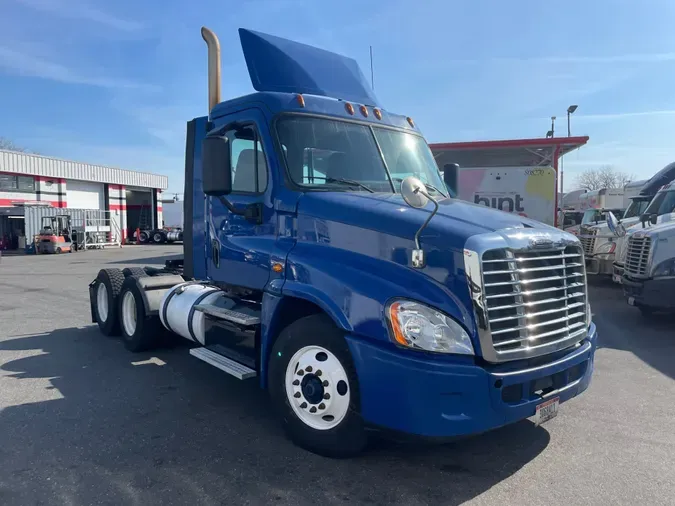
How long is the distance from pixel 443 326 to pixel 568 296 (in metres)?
1.18

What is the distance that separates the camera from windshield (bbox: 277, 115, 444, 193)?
4496mm

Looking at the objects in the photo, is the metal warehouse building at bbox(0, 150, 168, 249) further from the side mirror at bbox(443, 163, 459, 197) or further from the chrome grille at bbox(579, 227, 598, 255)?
the side mirror at bbox(443, 163, 459, 197)

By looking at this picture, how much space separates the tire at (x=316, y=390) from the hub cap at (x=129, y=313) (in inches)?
150

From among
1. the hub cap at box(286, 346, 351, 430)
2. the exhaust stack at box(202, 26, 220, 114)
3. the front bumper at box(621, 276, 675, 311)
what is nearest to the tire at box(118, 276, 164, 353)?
the exhaust stack at box(202, 26, 220, 114)

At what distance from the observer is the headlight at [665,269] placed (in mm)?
8539

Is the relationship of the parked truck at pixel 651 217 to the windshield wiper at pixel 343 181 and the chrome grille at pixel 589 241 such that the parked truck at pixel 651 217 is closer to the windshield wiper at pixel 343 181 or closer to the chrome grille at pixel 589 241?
the chrome grille at pixel 589 241

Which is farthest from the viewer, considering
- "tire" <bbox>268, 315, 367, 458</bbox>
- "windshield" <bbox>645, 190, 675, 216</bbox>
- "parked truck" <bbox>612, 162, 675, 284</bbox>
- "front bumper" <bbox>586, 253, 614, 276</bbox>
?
"front bumper" <bbox>586, 253, 614, 276</bbox>

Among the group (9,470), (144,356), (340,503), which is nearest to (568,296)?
(340,503)

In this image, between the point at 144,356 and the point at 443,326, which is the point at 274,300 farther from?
the point at 144,356

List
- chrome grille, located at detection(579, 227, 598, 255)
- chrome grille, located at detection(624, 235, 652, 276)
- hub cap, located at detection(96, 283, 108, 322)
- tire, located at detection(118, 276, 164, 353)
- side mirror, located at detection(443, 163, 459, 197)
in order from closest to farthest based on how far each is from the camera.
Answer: side mirror, located at detection(443, 163, 459, 197) → tire, located at detection(118, 276, 164, 353) → hub cap, located at detection(96, 283, 108, 322) → chrome grille, located at detection(624, 235, 652, 276) → chrome grille, located at detection(579, 227, 598, 255)

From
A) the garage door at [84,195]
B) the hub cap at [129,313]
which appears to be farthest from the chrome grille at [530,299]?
the garage door at [84,195]

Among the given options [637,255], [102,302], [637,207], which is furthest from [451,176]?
[637,207]

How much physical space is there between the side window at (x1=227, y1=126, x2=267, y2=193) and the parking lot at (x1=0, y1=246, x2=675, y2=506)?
203 centimetres

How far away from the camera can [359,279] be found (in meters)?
3.65
